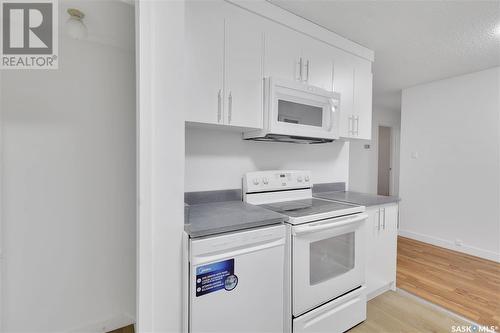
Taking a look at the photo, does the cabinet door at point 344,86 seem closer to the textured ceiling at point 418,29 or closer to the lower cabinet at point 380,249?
the textured ceiling at point 418,29

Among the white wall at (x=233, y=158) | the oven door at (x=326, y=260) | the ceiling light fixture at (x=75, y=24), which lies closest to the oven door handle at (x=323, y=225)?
the oven door at (x=326, y=260)

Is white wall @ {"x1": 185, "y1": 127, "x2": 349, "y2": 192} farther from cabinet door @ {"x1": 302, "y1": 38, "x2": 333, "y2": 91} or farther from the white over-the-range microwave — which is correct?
cabinet door @ {"x1": 302, "y1": 38, "x2": 333, "y2": 91}

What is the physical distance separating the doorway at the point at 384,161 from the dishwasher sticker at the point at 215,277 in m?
5.13

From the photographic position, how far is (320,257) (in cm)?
161

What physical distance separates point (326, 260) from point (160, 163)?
1.29 metres

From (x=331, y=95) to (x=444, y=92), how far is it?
247 centimetres

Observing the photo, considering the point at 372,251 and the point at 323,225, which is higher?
the point at 323,225

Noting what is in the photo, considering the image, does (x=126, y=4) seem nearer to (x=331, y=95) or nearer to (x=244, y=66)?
(x=244, y=66)

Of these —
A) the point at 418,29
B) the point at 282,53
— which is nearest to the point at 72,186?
the point at 282,53

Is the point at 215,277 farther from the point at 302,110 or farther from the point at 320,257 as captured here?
the point at 302,110

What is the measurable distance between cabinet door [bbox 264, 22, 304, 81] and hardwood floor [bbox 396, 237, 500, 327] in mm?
2319

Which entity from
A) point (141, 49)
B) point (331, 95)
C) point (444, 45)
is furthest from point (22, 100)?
point (444, 45)

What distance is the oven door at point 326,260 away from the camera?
A: 1.45m

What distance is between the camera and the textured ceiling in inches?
69.6
